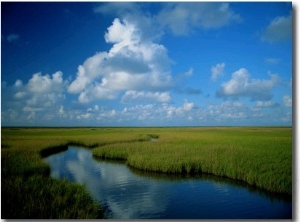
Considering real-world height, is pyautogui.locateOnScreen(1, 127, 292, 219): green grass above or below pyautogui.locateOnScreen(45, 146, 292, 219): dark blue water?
above

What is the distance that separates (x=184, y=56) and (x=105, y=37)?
164 centimetres

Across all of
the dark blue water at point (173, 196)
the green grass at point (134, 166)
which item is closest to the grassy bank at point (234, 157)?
the green grass at point (134, 166)

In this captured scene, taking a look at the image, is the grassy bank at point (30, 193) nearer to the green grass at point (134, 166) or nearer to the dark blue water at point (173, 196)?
the green grass at point (134, 166)

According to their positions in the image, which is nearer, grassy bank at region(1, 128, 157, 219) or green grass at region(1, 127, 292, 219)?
grassy bank at region(1, 128, 157, 219)

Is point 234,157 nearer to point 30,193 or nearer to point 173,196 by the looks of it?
point 173,196

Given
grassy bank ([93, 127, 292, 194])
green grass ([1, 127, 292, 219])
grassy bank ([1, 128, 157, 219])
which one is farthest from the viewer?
grassy bank ([93, 127, 292, 194])

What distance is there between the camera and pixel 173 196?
6062 mm

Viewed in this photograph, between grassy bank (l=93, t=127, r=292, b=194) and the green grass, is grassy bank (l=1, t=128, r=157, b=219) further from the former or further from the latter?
grassy bank (l=93, t=127, r=292, b=194)

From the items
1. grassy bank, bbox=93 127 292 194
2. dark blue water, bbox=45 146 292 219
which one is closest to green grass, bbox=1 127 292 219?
grassy bank, bbox=93 127 292 194

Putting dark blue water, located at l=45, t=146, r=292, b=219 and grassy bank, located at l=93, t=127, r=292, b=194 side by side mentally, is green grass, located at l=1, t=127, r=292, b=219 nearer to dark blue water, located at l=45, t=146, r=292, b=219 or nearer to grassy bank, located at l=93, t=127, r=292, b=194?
grassy bank, located at l=93, t=127, r=292, b=194

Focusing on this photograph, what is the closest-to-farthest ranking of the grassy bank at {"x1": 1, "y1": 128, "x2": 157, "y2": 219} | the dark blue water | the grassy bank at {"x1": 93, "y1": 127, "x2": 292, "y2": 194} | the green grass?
the grassy bank at {"x1": 1, "y1": 128, "x2": 157, "y2": 219}
the green grass
the dark blue water
the grassy bank at {"x1": 93, "y1": 127, "x2": 292, "y2": 194}

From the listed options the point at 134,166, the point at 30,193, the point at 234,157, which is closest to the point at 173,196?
the point at 234,157

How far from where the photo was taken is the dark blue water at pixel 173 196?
5.36m

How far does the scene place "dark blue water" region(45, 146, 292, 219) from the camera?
17.6ft
